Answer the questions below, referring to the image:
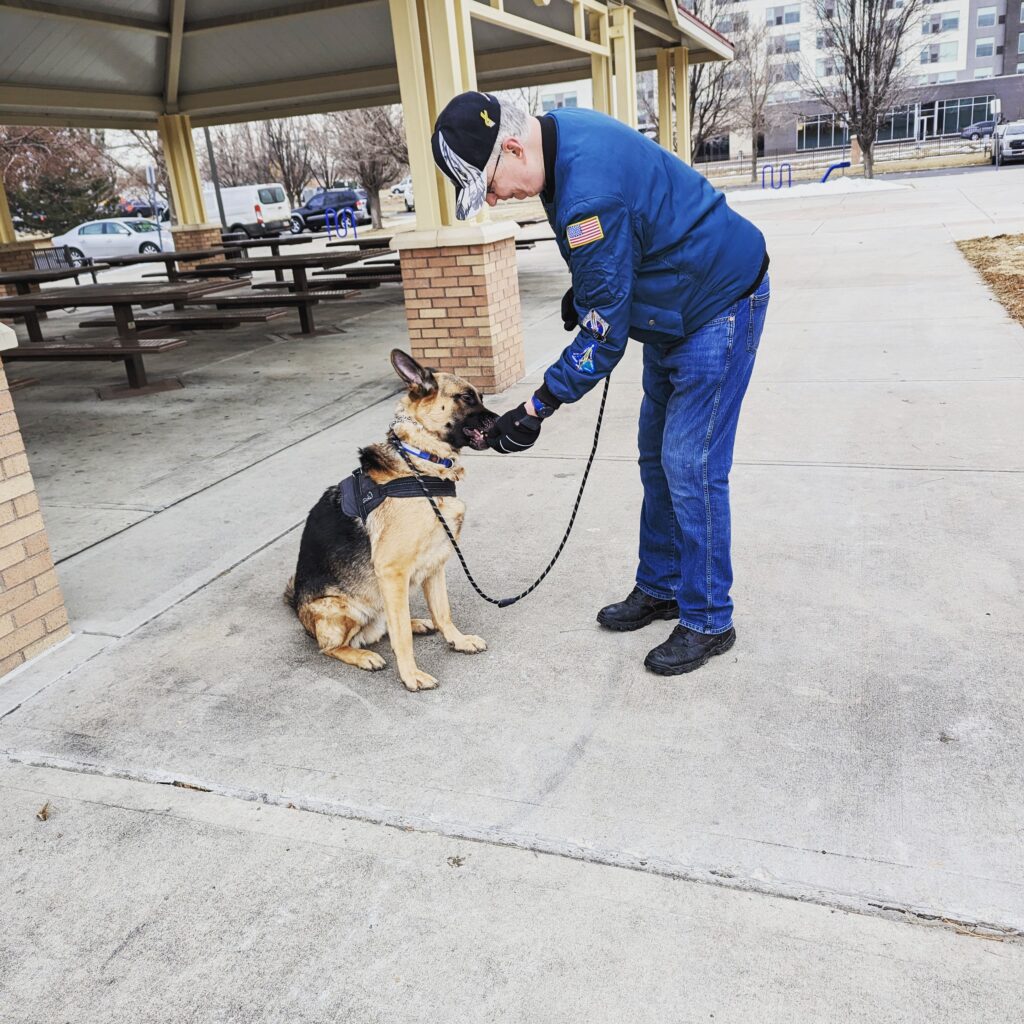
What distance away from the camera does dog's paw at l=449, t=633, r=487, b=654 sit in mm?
3393

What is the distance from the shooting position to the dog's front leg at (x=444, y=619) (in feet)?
11.1

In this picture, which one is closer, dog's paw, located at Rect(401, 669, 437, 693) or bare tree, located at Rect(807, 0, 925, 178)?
dog's paw, located at Rect(401, 669, 437, 693)

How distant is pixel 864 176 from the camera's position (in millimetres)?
31484

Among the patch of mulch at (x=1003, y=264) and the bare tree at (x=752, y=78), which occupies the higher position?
the bare tree at (x=752, y=78)

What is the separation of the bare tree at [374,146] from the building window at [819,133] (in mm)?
34490

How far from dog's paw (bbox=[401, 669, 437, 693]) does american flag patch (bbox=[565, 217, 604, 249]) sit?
1.53m

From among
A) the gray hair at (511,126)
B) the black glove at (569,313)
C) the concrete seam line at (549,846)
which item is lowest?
the concrete seam line at (549,846)

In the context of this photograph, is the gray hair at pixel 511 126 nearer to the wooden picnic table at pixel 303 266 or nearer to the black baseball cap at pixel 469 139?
the black baseball cap at pixel 469 139

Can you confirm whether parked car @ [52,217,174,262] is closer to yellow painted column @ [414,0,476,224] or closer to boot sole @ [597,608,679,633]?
yellow painted column @ [414,0,476,224]

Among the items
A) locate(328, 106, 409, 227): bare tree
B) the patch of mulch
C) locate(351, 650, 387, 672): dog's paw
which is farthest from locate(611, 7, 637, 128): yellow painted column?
locate(328, 106, 409, 227): bare tree

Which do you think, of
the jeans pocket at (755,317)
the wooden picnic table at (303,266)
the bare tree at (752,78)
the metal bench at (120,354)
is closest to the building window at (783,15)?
the bare tree at (752,78)

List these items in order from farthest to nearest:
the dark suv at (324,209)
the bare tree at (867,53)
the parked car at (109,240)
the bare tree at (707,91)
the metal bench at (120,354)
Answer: the dark suv at (324,209) → the bare tree at (707,91) → the bare tree at (867,53) → the parked car at (109,240) → the metal bench at (120,354)

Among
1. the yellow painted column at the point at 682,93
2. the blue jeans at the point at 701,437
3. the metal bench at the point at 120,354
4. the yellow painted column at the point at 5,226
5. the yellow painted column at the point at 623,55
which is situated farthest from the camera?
the yellow painted column at the point at 682,93

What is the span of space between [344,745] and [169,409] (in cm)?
551
